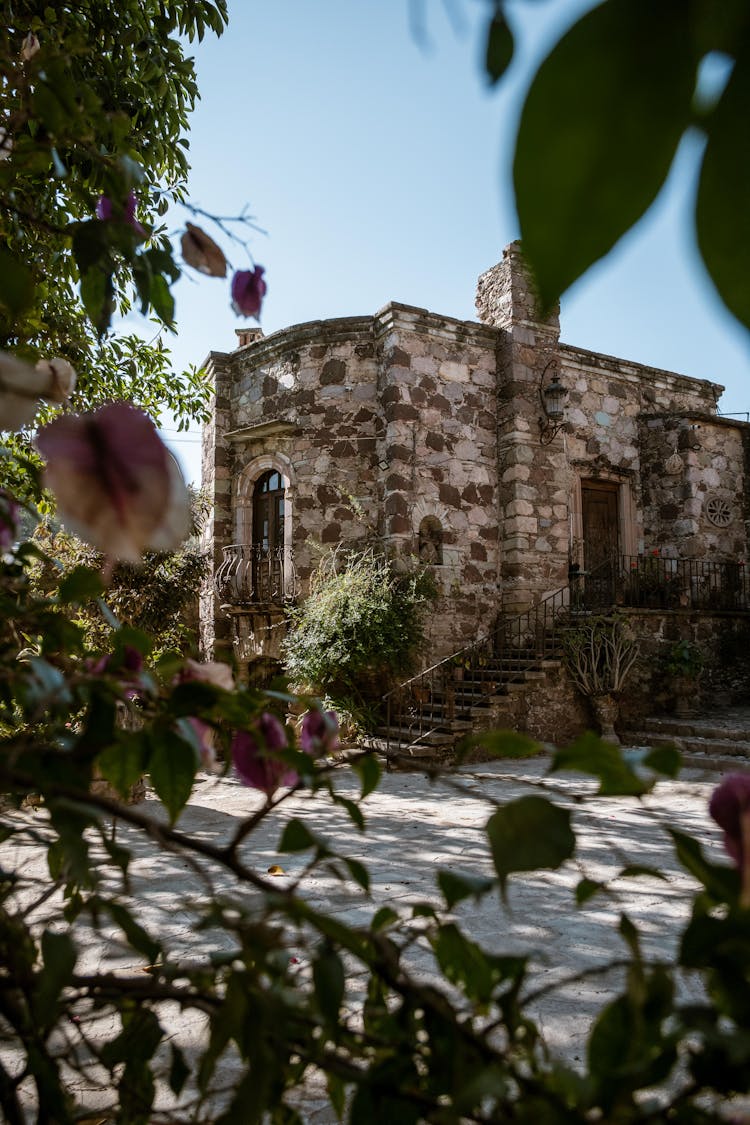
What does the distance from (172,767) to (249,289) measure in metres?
0.67

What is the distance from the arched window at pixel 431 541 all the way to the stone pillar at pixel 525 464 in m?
1.02

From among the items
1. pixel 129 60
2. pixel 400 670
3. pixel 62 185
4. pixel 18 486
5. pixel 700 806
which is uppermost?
pixel 129 60

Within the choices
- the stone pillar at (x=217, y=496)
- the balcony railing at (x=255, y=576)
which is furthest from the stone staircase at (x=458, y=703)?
the stone pillar at (x=217, y=496)

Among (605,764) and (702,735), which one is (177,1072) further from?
(702,735)

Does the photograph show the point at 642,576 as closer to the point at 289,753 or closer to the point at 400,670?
the point at 400,670

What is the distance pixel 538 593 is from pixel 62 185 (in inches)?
320

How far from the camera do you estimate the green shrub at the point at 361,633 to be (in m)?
8.17

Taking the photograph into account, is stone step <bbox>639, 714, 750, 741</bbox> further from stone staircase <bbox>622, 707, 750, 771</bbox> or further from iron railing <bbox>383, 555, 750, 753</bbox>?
iron railing <bbox>383, 555, 750, 753</bbox>

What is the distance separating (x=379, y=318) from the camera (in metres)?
9.77

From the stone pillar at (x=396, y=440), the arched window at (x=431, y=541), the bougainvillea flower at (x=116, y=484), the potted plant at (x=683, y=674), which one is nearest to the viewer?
the bougainvillea flower at (x=116, y=484)

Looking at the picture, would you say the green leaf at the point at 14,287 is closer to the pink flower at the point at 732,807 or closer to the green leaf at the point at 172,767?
the green leaf at the point at 172,767

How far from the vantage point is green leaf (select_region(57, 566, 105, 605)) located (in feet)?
2.42

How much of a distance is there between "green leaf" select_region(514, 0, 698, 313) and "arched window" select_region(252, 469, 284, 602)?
9.52 metres

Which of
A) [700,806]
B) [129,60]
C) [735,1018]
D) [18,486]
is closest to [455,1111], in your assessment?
[735,1018]
